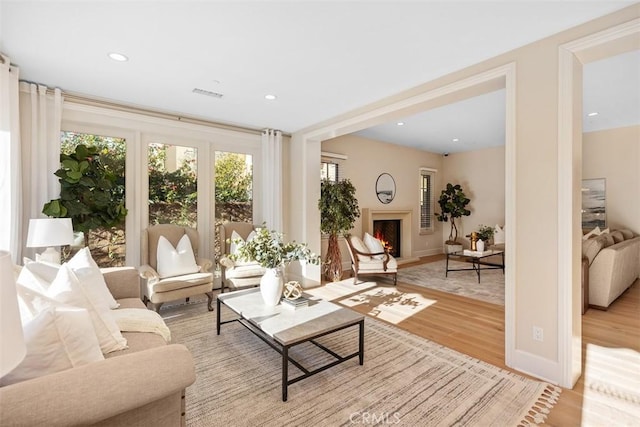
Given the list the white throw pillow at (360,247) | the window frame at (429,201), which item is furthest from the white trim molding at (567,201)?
the window frame at (429,201)

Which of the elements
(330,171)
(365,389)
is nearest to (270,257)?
(365,389)

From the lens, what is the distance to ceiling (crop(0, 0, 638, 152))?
6.59 feet

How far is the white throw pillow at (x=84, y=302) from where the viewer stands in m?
1.58

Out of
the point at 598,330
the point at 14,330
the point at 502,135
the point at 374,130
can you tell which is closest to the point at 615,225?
the point at 502,135

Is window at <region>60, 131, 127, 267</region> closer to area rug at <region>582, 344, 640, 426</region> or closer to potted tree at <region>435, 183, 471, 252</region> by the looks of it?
area rug at <region>582, 344, 640, 426</region>

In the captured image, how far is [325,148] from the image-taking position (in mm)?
5691

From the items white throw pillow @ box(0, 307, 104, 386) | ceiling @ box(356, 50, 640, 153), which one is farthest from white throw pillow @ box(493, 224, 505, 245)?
white throw pillow @ box(0, 307, 104, 386)

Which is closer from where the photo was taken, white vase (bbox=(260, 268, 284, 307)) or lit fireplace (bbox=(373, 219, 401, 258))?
white vase (bbox=(260, 268, 284, 307))

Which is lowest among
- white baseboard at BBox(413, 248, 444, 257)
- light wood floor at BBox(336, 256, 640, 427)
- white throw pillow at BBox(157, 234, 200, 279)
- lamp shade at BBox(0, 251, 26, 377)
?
light wood floor at BBox(336, 256, 640, 427)

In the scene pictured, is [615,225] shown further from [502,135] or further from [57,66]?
[57,66]

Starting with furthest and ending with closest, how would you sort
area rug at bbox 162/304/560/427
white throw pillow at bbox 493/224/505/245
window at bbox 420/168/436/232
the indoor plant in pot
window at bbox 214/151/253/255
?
1. window at bbox 420/168/436/232
2. white throw pillow at bbox 493/224/505/245
3. window at bbox 214/151/253/255
4. the indoor plant in pot
5. area rug at bbox 162/304/560/427

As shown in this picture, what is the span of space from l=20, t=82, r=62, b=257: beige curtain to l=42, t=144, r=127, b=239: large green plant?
0.10m

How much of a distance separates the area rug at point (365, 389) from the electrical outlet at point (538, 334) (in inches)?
12.5

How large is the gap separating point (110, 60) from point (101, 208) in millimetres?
1681
